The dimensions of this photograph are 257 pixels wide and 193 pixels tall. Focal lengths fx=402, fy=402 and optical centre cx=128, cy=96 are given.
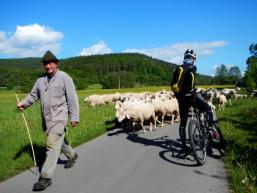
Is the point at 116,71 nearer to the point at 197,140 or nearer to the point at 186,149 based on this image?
the point at 186,149

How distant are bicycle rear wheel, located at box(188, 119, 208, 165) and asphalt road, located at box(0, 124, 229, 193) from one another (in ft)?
0.69

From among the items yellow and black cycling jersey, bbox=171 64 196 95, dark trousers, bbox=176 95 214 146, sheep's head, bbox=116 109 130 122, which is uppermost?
yellow and black cycling jersey, bbox=171 64 196 95

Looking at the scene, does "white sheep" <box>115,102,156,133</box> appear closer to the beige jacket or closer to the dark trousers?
the dark trousers

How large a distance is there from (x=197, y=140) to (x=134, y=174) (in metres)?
1.74

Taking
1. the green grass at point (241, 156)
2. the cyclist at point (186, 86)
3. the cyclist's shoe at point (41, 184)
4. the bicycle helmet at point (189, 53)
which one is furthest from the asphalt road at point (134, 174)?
the bicycle helmet at point (189, 53)

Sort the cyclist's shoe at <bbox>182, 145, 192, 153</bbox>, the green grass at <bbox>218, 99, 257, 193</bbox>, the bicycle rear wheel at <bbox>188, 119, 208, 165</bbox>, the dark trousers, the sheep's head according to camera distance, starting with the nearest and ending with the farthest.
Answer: the green grass at <bbox>218, 99, 257, 193</bbox>, the bicycle rear wheel at <bbox>188, 119, 208, 165</bbox>, the dark trousers, the cyclist's shoe at <bbox>182, 145, 192, 153</bbox>, the sheep's head

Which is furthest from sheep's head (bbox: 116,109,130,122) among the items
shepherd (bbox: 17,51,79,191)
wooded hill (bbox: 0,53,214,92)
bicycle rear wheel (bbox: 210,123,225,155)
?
wooded hill (bbox: 0,53,214,92)

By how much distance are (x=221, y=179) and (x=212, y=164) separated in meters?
1.36

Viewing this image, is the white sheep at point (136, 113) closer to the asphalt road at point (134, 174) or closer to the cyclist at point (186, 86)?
the asphalt road at point (134, 174)

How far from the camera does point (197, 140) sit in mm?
8961

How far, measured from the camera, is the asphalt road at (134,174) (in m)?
7.14

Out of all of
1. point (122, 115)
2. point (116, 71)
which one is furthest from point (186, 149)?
point (116, 71)

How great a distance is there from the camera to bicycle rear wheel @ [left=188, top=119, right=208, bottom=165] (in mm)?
8625

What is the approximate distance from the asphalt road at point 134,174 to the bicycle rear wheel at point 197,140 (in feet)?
0.69
